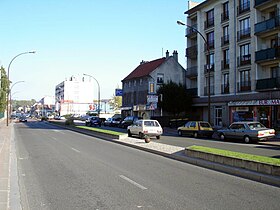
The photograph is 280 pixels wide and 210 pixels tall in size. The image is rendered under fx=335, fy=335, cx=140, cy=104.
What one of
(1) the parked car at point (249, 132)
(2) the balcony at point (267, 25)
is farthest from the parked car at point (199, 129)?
(2) the balcony at point (267, 25)

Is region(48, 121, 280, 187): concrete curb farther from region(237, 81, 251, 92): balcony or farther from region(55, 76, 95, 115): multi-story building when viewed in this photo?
region(55, 76, 95, 115): multi-story building

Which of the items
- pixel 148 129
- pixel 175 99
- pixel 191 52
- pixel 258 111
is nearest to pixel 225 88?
pixel 258 111

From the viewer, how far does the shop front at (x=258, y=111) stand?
31.3 metres

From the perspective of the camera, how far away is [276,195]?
7.53m

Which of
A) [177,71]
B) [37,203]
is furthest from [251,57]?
[37,203]

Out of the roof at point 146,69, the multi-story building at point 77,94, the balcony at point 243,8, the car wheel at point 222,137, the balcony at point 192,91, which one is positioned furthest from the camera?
the multi-story building at point 77,94

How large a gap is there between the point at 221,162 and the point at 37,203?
21.6 ft

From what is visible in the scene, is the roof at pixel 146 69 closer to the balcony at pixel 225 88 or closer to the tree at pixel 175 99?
the tree at pixel 175 99

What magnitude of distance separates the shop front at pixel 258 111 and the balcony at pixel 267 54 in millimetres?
4180

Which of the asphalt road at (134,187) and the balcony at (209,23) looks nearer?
the asphalt road at (134,187)

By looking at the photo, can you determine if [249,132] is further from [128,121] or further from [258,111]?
[128,121]

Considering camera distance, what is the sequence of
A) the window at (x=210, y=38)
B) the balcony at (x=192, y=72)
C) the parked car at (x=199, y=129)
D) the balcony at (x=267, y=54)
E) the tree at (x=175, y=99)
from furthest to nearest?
the balcony at (x=192, y=72) < the tree at (x=175, y=99) < the window at (x=210, y=38) < the balcony at (x=267, y=54) < the parked car at (x=199, y=129)

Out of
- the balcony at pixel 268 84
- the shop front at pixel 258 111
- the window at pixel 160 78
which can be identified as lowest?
the shop front at pixel 258 111

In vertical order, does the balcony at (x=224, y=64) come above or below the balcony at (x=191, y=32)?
below
